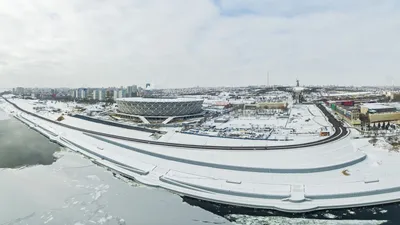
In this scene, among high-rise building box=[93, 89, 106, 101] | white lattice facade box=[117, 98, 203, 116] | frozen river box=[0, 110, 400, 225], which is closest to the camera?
frozen river box=[0, 110, 400, 225]

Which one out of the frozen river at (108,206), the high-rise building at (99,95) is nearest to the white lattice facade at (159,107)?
the frozen river at (108,206)

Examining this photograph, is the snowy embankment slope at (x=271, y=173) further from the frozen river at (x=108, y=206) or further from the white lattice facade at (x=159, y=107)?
the white lattice facade at (x=159, y=107)

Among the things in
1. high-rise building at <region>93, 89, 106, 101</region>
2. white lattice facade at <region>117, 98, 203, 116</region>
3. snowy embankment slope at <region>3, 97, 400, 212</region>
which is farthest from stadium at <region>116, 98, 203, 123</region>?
high-rise building at <region>93, 89, 106, 101</region>

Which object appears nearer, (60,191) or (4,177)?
(60,191)

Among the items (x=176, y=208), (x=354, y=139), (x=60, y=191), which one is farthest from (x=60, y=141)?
(x=354, y=139)

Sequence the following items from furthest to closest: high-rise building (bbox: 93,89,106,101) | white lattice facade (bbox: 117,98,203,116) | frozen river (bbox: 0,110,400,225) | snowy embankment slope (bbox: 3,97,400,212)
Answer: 1. high-rise building (bbox: 93,89,106,101)
2. white lattice facade (bbox: 117,98,203,116)
3. snowy embankment slope (bbox: 3,97,400,212)
4. frozen river (bbox: 0,110,400,225)

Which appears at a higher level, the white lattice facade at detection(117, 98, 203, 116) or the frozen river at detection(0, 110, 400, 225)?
the white lattice facade at detection(117, 98, 203, 116)

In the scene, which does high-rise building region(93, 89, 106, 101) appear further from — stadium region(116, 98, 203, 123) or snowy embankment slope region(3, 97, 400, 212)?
snowy embankment slope region(3, 97, 400, 212)

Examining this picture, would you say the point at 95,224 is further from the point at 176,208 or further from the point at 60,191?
the point at 60,191
